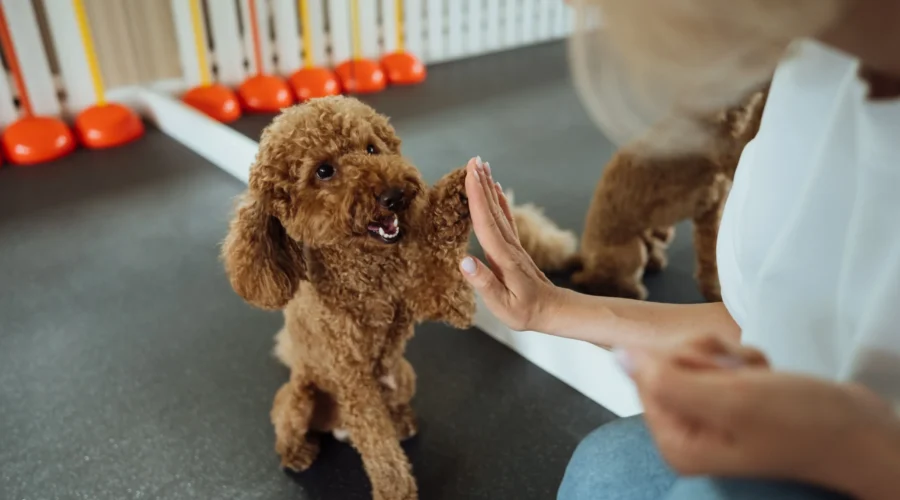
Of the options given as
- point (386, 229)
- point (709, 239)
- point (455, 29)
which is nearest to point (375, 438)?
point (386, 229)

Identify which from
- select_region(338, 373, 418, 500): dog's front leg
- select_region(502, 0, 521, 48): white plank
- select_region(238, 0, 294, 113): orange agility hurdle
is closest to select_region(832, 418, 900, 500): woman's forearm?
select_region(338, 373, 418, 500): dog's front leg

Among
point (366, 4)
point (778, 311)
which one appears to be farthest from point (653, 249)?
point (366, 4)

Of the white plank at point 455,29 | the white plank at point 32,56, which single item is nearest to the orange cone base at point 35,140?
the white plank at point 32,56

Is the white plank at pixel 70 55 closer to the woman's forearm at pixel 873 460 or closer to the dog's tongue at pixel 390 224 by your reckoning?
the dog's tongue at pixel 390 224

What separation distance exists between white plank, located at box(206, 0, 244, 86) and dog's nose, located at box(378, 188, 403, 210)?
1.89 metres

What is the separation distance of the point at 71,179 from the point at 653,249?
5.53ft

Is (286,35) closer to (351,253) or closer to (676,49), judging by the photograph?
(351,253)

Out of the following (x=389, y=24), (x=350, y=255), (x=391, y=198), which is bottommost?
(x=389, y=24)

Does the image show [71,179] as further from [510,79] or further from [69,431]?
[510,79]

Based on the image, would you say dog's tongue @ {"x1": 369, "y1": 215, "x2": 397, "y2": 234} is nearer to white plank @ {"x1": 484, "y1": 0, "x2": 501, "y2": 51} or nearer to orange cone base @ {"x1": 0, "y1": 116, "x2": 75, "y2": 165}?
orange cone base @ {"x1": 0, "y1": 116, "x2": 75, "y2": 165}

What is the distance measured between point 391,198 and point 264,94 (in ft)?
5.53

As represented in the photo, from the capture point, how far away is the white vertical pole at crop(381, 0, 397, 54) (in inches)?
108

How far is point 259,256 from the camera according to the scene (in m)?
0.85

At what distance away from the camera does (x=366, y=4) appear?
2666mm
